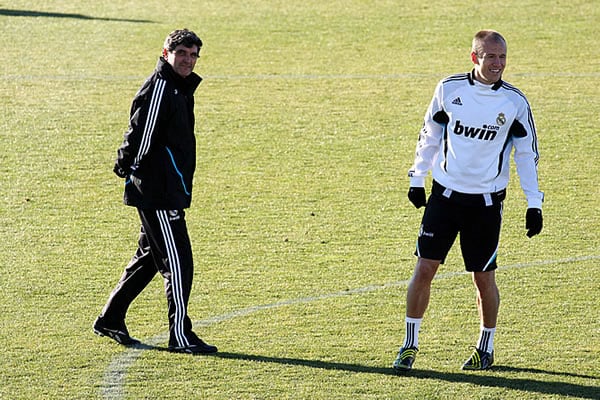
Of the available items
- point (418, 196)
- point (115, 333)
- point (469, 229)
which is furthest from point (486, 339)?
point (115, 333)

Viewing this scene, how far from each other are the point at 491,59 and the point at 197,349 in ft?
7.73

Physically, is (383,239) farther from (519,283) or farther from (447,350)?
(447,350)

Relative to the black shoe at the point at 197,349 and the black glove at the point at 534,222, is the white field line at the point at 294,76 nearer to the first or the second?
the black shoe at the point at 197,349

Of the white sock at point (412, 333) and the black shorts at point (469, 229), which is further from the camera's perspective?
the white sock at point (412, 333)

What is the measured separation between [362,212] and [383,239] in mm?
818

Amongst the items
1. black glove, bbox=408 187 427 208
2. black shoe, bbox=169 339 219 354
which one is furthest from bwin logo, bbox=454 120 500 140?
black shoe, bbox=169 339 219 354

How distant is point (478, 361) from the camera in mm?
6805

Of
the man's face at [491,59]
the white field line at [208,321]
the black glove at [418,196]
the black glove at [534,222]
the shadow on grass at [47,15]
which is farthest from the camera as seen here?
the shadow on grass at [47,15]

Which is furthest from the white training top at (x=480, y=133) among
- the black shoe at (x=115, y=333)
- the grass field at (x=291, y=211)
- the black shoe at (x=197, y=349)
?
the black shoe at (x=115, y=333)

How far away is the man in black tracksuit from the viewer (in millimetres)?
6777

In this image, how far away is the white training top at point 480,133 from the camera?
651cm

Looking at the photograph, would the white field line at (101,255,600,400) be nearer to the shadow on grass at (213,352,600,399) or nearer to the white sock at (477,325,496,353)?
the shadow on grass at (213,352,600,399)

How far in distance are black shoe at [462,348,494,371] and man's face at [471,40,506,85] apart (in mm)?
1559

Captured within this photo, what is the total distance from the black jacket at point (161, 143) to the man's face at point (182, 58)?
0.12ft
